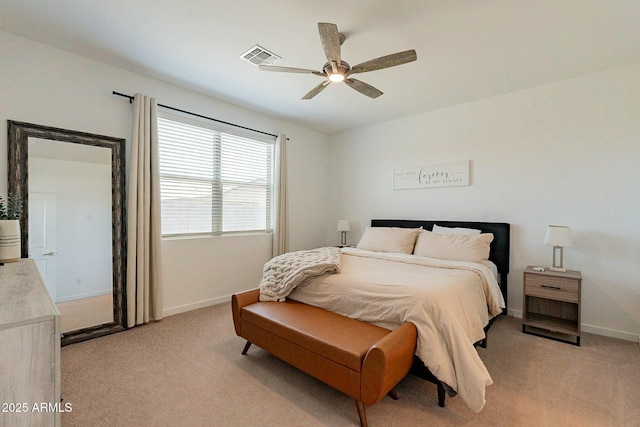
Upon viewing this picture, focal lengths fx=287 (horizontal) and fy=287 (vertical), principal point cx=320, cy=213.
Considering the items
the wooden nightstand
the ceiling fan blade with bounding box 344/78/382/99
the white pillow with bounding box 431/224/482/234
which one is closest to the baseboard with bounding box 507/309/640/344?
the wooden nightstand

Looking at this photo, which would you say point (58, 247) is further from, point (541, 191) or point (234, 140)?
point (541, 191)

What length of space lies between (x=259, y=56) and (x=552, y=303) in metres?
4.07

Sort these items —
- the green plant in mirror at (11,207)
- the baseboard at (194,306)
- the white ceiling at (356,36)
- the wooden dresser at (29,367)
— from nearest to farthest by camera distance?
the wooden dresser at (29,367), the white ceiling at (356,36), the green plant in mirror at (11,207), the baseboard at (194,306)

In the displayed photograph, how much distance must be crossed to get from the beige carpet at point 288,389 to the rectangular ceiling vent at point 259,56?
273 cm

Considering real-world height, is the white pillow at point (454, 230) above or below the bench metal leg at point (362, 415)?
above

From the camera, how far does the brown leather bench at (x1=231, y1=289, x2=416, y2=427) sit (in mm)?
1613

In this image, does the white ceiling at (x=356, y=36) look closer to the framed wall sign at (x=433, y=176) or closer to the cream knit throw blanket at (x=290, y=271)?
the framed wall sign at (x=433, y=176)

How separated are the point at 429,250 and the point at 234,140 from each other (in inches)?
119

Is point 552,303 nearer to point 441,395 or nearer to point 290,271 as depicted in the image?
point 441,395

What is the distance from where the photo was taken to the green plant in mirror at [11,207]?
222 centimetres

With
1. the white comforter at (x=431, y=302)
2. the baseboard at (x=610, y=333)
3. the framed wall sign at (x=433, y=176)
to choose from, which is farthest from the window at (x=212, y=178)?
the baseboard at (x=610, y=333)

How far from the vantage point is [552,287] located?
2.89m

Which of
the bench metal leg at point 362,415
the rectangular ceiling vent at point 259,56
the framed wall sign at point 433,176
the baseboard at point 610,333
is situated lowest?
the baseboard at point 610,333

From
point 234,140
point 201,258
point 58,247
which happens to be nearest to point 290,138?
point 234,140
